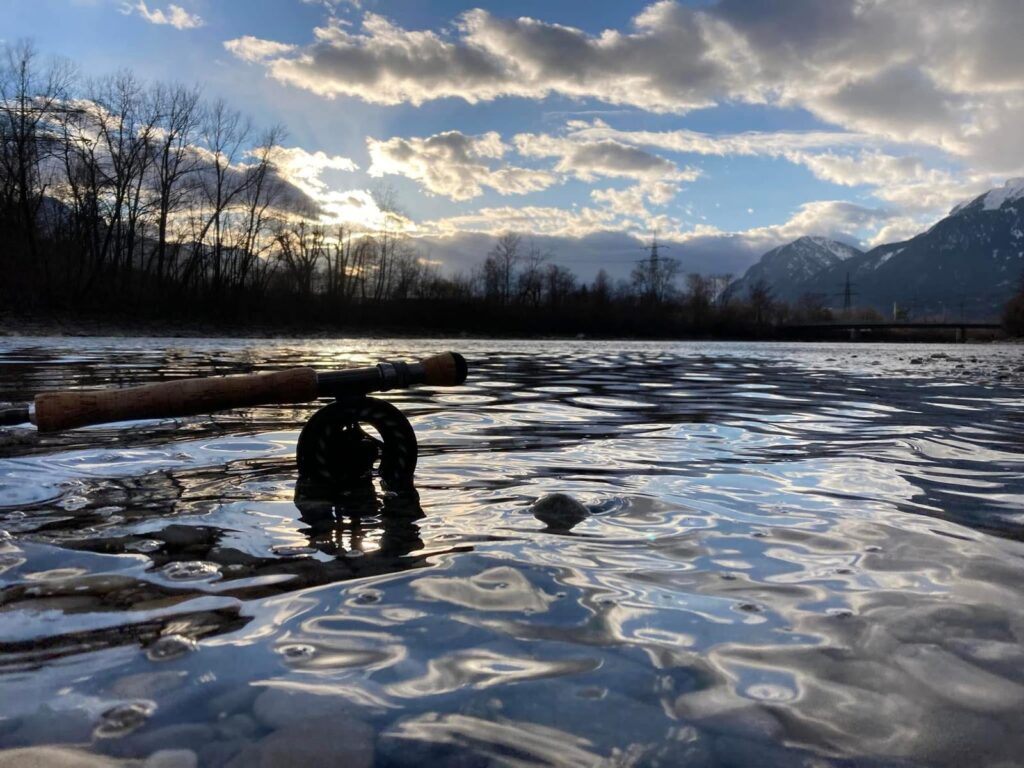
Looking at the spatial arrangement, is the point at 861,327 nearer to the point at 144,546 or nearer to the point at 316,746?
the point at 144,546

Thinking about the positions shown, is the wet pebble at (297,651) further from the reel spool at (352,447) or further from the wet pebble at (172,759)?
the reel spool at (352,447)

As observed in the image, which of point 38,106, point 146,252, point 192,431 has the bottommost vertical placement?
point 192,431

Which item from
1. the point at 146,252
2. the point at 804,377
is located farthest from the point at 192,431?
the point at 146,252

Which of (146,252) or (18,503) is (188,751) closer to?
(18,503)

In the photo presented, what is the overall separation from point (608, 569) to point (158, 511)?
6.12 feet

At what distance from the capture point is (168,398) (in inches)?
111

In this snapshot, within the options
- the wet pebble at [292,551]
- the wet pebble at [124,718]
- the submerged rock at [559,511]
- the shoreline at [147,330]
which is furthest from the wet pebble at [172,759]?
the shoreline at [147,330]

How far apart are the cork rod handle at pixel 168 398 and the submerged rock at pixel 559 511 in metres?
1.09

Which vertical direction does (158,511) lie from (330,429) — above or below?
below

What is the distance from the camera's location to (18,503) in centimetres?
297

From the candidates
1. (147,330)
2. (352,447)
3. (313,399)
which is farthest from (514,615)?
(147,330)

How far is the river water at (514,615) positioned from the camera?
1.31m

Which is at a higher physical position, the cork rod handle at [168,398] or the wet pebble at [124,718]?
the cork rod handle at [168,398]

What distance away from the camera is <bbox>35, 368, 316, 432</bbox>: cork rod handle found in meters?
2.66
